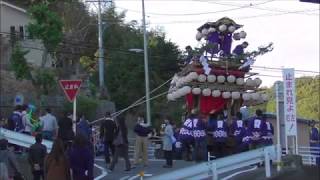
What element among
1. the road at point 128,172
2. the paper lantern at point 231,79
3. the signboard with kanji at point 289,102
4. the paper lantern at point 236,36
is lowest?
the road at point 128,172

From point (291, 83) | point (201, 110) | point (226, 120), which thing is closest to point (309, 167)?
point (291, 83)

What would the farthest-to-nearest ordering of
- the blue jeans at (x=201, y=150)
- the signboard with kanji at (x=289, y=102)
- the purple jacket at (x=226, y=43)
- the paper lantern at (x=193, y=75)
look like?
1. the purple jacket at (x=226, y=43)
2. the paper lantern at (x=193, y=75)
3. the blue jeans at (x=201, y=150)
4. the signboard with kanji at (x=289, y=102)

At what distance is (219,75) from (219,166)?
498 inches

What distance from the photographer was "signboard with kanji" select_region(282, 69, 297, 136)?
1388cm

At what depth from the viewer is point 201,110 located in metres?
25.0

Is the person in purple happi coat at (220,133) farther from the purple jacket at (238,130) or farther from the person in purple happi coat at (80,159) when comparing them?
the person in purple happi coat at (80,159)

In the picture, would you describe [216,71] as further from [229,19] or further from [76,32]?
[76,32]

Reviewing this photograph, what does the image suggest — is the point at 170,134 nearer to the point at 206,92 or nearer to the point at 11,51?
the point at 206,92

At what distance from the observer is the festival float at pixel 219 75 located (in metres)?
24.9

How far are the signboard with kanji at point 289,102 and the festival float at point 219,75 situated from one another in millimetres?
9343

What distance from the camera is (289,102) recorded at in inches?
566

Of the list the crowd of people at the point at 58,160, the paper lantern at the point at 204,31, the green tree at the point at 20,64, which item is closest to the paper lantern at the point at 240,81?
the paper lantern at the point at 204,31

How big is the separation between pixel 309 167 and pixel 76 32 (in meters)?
46.7

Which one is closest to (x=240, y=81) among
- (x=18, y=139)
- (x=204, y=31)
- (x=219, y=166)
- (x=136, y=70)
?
(x=204, y=31)
